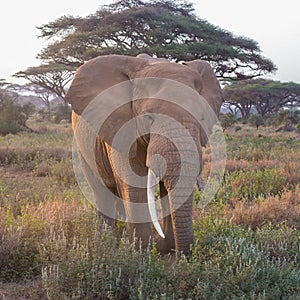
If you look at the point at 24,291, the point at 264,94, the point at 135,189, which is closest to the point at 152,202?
the point at 135,189

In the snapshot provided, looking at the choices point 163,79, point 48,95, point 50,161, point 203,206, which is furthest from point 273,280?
point 48,95

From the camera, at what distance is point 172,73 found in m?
3.11

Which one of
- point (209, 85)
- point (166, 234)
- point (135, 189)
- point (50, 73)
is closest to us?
point (135, 189)

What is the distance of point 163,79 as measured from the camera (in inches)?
122

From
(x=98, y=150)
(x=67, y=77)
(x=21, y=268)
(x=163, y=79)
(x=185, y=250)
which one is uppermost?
(x=67, y=77)

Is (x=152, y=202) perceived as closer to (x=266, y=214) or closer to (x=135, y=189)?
(x=135, y=189)

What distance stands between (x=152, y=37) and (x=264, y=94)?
15.7m

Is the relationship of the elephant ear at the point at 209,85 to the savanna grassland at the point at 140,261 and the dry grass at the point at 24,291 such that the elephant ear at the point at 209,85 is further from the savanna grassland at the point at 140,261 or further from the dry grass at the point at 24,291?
the dry grass at the point at 24,291

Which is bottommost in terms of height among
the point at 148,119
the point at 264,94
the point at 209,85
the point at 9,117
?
the point at 9,117

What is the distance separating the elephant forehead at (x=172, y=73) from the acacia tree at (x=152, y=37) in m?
11.8

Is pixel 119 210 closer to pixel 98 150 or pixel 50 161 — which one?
pixel 98 150

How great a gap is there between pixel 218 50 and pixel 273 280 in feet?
45.0

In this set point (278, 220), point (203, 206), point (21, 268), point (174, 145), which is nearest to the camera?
point (174, 145)

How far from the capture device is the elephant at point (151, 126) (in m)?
2.84
